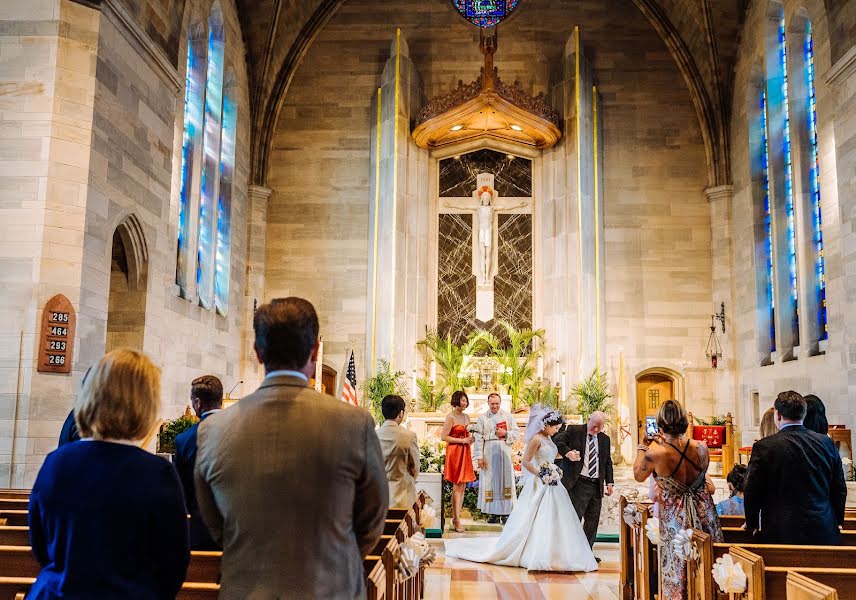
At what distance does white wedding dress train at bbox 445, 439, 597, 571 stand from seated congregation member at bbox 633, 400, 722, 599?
2.47m

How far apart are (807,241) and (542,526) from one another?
824 cm

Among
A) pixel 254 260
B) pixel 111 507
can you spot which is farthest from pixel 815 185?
pixel 111 507

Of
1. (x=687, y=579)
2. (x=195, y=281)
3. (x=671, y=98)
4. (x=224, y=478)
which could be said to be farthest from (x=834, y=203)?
(x=224, y=478)

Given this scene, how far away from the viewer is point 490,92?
15445 millimetres

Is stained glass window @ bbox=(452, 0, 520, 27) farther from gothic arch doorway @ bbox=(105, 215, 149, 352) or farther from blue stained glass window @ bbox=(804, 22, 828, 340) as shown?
gothic arch doorway @ bbox=(105, 215, 149, 352)

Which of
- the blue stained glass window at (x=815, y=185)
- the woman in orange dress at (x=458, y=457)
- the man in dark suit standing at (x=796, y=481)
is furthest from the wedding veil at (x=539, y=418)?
the blue stained glass window at (x=815, y=185)

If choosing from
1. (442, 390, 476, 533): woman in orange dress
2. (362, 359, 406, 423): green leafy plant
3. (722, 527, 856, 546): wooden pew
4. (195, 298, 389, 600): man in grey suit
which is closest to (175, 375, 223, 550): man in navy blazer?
(195, 298, 389, 600): man in grey suit

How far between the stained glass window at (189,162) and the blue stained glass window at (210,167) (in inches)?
16.3

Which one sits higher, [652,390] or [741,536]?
[652,390]

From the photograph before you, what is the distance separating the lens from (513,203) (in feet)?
56.3

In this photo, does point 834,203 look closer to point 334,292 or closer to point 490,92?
point 490,92

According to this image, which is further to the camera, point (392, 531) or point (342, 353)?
point (342, 353)

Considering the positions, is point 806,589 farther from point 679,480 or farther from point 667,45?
point 667,45

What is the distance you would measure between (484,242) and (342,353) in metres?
3.64
